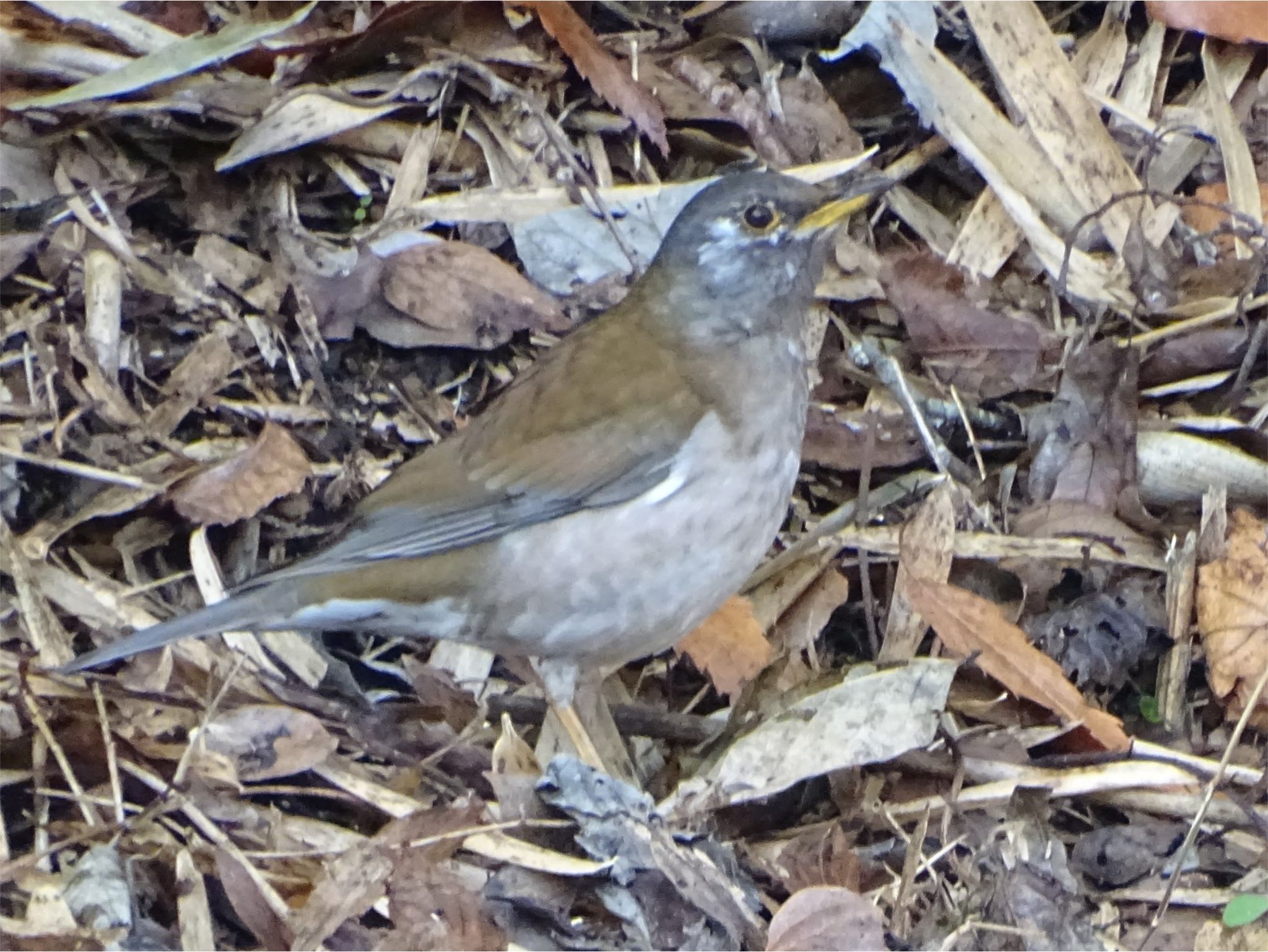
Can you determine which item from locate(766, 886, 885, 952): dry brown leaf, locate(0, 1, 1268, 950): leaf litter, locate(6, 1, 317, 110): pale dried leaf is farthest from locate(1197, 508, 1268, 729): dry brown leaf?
locate(6, 1, 317, 110): pale dried leaf

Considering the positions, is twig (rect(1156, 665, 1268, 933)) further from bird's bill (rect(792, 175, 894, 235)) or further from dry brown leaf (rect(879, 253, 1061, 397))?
bird's bill (rect(792, 175, 894, 235))

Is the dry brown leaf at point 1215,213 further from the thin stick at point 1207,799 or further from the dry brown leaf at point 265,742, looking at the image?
the dry brown leaf at point 265,742

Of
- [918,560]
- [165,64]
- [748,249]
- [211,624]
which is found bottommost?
[918,560]

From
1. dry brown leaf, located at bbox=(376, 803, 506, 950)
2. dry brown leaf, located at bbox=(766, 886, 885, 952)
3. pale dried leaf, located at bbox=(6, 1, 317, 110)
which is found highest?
pale dried leaf, located at bbox=(6, 1, 317, 110)

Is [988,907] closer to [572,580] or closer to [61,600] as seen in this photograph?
[572,580]

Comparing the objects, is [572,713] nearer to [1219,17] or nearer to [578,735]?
[578,735]

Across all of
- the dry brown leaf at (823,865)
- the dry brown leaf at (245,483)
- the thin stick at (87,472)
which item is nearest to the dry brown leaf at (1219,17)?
the dry brown leaf at (823,865)

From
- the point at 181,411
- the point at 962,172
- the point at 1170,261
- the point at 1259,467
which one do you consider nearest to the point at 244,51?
the point at 181,411

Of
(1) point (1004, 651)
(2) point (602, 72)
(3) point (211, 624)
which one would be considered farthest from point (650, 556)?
(2) point (602, 72)
